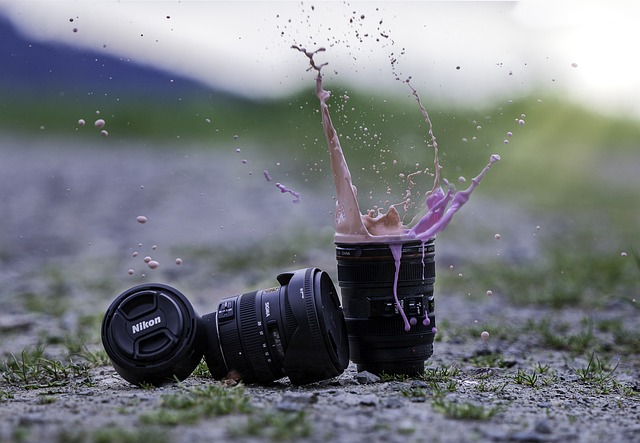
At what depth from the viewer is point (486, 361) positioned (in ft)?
19.0

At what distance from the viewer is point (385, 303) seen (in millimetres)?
4684

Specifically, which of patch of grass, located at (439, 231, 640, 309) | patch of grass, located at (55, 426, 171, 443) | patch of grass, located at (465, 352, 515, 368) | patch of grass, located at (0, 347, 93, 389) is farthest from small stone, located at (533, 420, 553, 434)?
patch of grass, located at (439, 231, 640, 309)

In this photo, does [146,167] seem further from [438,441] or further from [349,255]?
[438,441]

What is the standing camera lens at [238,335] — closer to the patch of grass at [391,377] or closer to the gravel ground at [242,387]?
the gravel ground at [242,387]

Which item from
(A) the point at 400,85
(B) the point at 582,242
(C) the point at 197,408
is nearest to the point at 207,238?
(B) the point at 582,242

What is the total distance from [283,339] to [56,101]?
2293 centimetres

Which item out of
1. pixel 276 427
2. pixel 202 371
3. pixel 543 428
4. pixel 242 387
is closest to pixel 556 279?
pixel 202 371

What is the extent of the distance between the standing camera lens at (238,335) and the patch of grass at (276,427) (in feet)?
2.89

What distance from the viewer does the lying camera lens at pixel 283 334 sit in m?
4.46

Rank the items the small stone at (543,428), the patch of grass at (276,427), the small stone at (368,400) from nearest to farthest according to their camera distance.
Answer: the patch of grass at (276,427)
the small stone at (543,428)
the small stone at (368,400)

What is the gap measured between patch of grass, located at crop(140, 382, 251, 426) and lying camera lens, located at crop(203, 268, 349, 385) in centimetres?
37

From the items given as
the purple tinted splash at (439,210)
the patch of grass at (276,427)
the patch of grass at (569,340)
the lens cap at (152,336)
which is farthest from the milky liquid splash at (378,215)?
the patch of grass at (569,340)

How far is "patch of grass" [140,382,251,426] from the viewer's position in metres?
3.52

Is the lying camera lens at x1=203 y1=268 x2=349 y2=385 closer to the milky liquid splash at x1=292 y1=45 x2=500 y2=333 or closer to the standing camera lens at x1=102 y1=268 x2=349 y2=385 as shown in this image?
the standing camera lens at x1=102 y1=268 x2=349 y2=385
